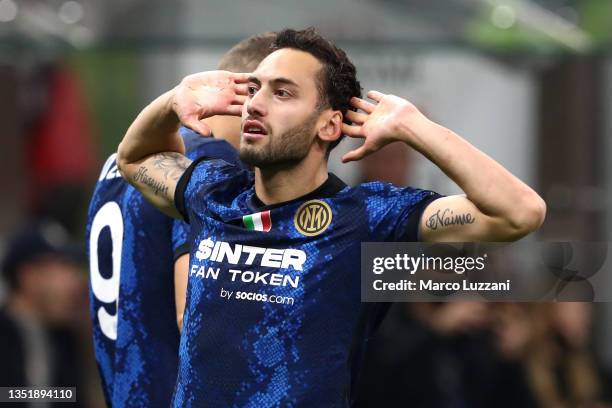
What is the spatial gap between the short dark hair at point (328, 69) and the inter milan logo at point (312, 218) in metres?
0.23

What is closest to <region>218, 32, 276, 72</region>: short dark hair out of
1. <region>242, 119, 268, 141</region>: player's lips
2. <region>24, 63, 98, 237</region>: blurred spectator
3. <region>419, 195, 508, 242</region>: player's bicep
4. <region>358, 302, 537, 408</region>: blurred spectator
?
<region>242, 119, 268, 141</region>: player's lips

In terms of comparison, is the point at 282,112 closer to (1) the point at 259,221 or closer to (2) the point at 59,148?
(1) the point at 259,221

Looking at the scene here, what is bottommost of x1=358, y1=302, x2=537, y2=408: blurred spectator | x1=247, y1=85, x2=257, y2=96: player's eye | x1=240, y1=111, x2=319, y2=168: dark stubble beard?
x1=358, y1=302, x2=537, y2=408: blurred spectator

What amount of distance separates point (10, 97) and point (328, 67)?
5.61 meters

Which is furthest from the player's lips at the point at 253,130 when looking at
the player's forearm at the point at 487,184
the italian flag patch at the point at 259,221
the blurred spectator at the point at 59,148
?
the blurred spectator at the point at 59,148

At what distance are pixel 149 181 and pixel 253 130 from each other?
545 millimetres

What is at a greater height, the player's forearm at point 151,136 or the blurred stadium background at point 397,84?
the blurred stadium background at point 397,84

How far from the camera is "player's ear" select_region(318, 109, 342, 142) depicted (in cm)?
414

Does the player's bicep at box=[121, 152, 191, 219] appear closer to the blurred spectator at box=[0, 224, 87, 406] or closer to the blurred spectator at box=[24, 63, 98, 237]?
the blurred spectator at box=[0, 224, 87, 406]

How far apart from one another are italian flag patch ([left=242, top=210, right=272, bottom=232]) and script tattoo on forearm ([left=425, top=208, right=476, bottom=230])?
1.66ft

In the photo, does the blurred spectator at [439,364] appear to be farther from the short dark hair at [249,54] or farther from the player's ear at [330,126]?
the player's ear at [330,126]

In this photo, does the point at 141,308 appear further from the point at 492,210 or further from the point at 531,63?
the point at 531,63

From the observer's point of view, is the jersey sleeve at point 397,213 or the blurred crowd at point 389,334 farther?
the blurred crowd at point 389,334

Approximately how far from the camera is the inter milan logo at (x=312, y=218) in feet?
13.2
